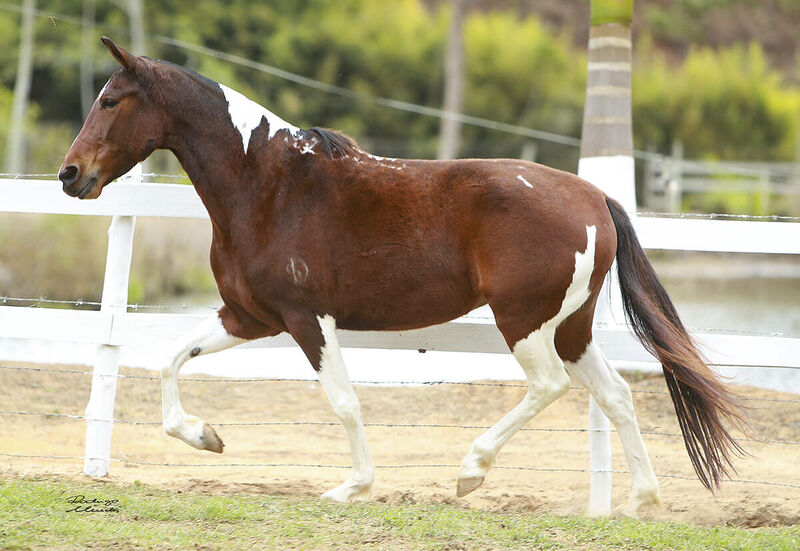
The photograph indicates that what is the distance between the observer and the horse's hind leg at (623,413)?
4289 millimetres

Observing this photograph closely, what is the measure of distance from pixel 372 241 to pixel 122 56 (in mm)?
1313

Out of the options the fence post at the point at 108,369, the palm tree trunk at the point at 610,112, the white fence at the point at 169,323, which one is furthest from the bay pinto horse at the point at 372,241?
the palm tree trunk at the point at 610,112

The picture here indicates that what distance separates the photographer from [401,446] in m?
5.95

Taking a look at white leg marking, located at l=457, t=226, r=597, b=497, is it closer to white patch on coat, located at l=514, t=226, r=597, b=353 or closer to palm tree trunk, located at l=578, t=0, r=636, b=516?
white patch on coat, located at l=514, t=226, r=597, b=353

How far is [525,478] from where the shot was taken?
5.30m

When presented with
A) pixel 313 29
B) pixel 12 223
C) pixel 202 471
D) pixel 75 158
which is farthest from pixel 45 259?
pixel 313 29

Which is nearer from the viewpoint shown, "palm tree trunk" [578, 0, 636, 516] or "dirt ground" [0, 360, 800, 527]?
"dirt ground" [0, 360, 800, 527]

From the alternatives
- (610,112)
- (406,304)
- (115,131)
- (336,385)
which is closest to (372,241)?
(406,304)

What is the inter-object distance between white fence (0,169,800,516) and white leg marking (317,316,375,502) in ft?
2.35

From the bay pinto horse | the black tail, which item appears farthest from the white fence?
the bay pinto horse

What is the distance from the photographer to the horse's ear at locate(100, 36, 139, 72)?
4004 mm

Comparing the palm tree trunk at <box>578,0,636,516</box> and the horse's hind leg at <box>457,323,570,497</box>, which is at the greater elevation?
the palm tree trunk at <box>578,0,636,516</box>

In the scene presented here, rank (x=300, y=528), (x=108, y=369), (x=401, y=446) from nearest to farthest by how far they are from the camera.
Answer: (x=300, y=528)
(x=108, y=369)
(x=401, y=446)

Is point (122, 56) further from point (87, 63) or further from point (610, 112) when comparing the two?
point (87, 63)
